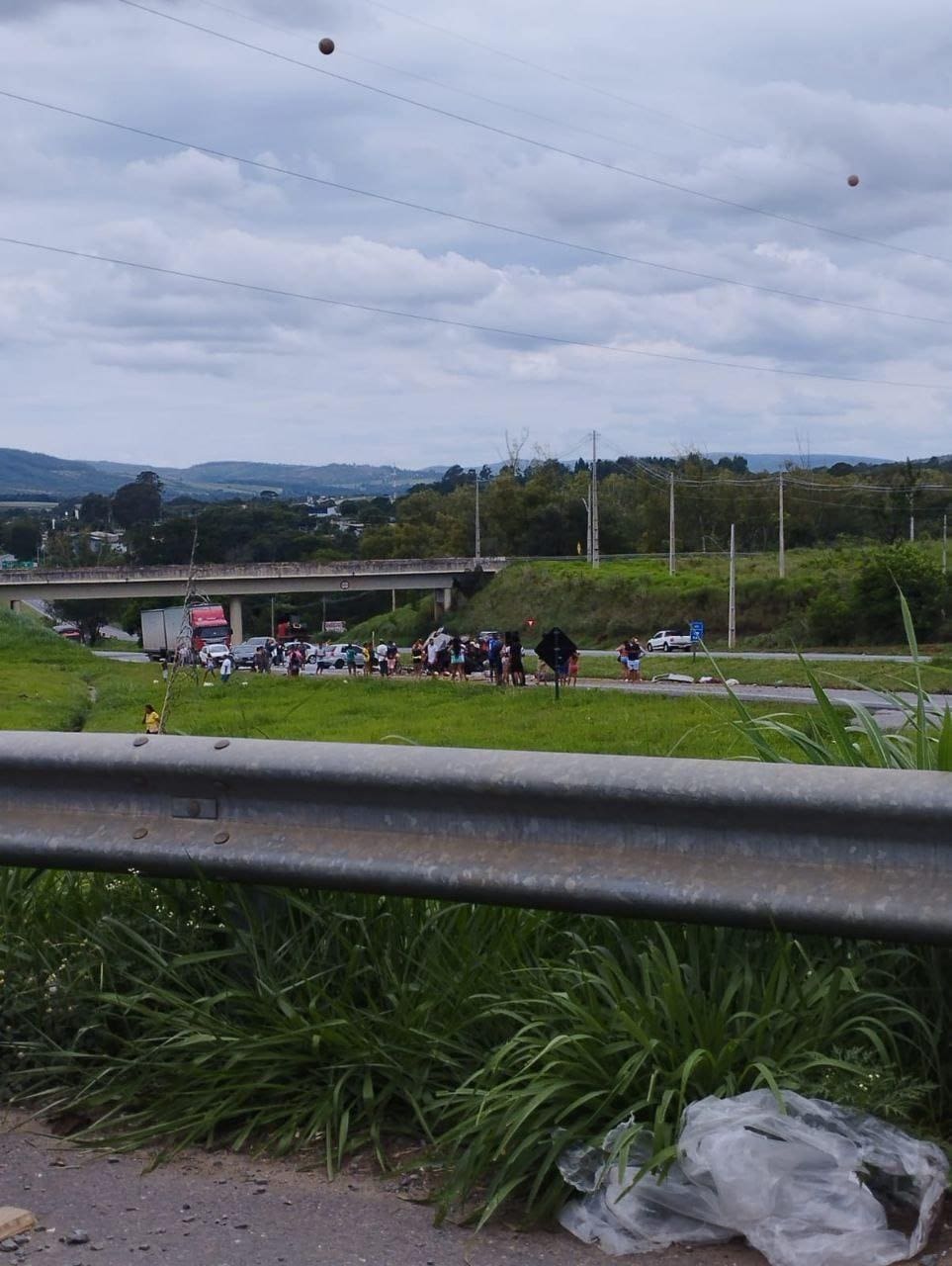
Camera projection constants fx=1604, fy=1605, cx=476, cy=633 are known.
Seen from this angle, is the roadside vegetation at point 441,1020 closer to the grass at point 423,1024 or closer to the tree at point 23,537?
the grass at point 423,1024

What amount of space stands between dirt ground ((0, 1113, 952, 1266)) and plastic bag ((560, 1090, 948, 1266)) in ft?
0.17

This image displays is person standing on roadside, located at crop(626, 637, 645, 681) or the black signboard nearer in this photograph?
the black signboard

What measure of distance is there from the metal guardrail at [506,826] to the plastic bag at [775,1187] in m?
0.41

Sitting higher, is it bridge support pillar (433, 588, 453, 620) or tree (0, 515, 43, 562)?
tree (0, 515, 43, 562)

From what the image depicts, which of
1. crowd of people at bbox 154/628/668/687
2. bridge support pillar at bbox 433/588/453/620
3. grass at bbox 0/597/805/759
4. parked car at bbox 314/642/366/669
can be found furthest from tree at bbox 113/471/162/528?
bridge support pillar at bbox 433/588/453/620

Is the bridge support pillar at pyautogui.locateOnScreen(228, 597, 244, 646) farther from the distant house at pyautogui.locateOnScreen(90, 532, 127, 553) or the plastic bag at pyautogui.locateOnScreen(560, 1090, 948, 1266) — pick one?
the plastic bag at pyautogui.locateOnScreen(560, 1090, 948, 1266)

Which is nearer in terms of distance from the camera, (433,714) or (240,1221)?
(240,1221)

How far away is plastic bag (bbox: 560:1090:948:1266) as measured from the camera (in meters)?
3.05

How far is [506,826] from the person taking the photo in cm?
376

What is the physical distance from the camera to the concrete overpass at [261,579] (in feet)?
292

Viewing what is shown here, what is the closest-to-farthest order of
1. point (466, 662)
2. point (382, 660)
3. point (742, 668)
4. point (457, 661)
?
point (466, 662), point (742, 668), point (457, 661), point (382, 660)

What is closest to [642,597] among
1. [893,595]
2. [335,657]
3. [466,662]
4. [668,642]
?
[668,642]

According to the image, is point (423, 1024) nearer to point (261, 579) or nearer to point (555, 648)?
point (555, 648)

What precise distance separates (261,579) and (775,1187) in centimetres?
8701
